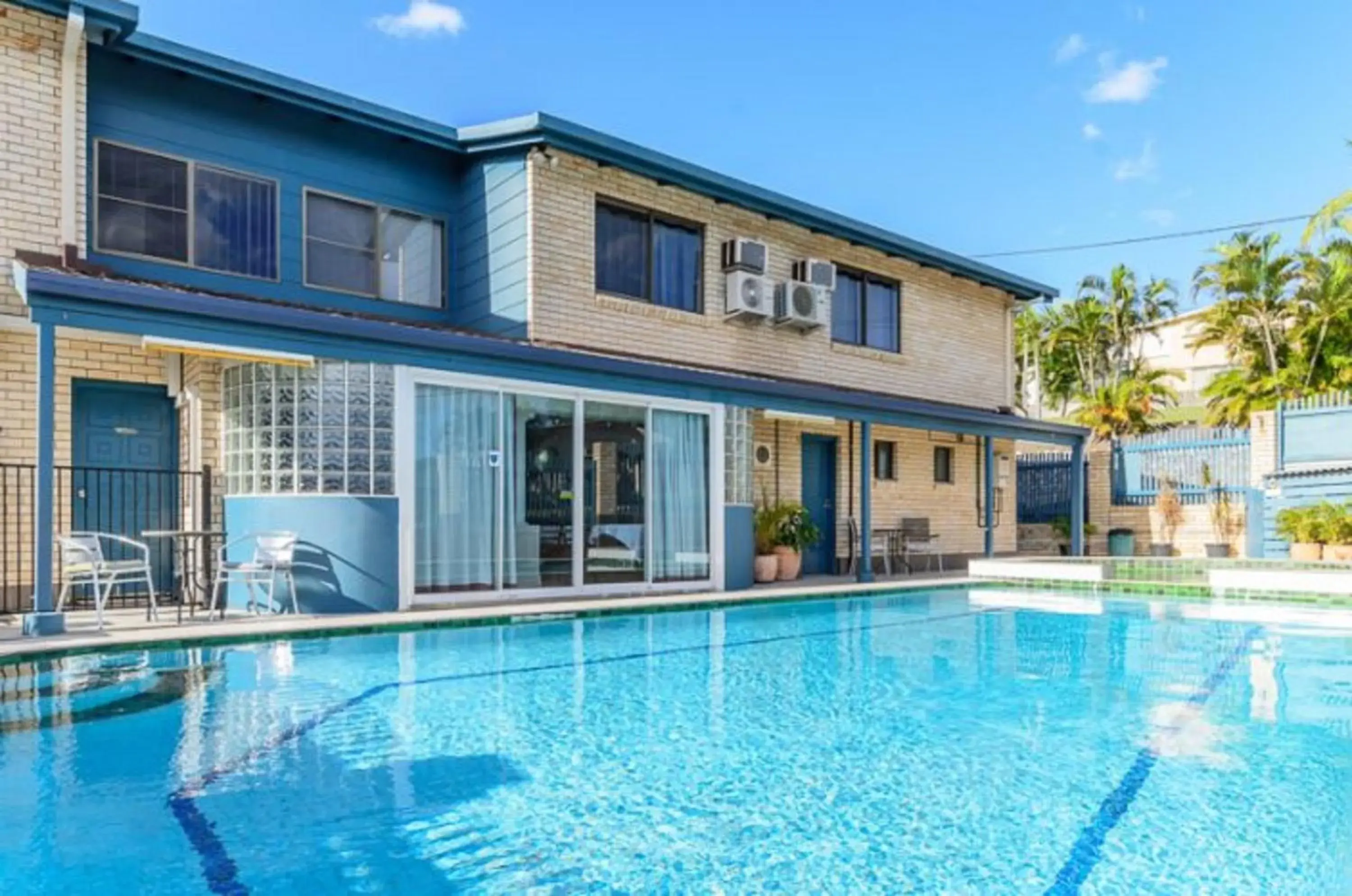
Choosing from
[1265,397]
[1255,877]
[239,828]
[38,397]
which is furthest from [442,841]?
[1265,397]

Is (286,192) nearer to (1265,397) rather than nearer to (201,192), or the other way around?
(201,192)

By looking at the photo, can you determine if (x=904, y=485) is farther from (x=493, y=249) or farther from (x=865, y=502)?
(x=493, y=249)

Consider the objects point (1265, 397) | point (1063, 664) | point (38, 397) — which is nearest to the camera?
point (38, 397)

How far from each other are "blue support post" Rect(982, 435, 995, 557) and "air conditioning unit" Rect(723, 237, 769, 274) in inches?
202

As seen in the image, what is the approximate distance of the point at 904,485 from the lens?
1606 cm

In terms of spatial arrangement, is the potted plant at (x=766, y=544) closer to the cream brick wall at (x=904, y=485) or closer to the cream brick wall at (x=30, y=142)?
the cream brick wall at (x=904, y=485)

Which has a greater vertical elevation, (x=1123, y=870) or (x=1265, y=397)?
(x=1265, y=397)

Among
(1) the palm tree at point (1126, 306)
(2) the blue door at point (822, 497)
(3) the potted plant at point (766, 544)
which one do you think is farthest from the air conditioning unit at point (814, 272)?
(1) the palm tree at point (1126, 306)

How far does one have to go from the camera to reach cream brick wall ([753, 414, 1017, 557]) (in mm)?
14086

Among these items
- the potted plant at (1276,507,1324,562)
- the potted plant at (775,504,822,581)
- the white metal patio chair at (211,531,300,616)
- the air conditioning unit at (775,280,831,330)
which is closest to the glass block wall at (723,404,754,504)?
the potted plant at (775,504,822,581)

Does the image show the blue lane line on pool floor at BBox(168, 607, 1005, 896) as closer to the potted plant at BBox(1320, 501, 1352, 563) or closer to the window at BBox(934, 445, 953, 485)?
the window at BBox(934, 445, 953, 485)

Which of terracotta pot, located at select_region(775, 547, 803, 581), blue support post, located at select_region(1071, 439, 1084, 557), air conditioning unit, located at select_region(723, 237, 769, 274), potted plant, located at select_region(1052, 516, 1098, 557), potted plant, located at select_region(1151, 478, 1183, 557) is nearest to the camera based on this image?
terracotta pot, located at select_region(775, 547, 803, 581)

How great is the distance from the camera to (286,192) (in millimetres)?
10711

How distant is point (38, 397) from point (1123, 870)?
7.70m
